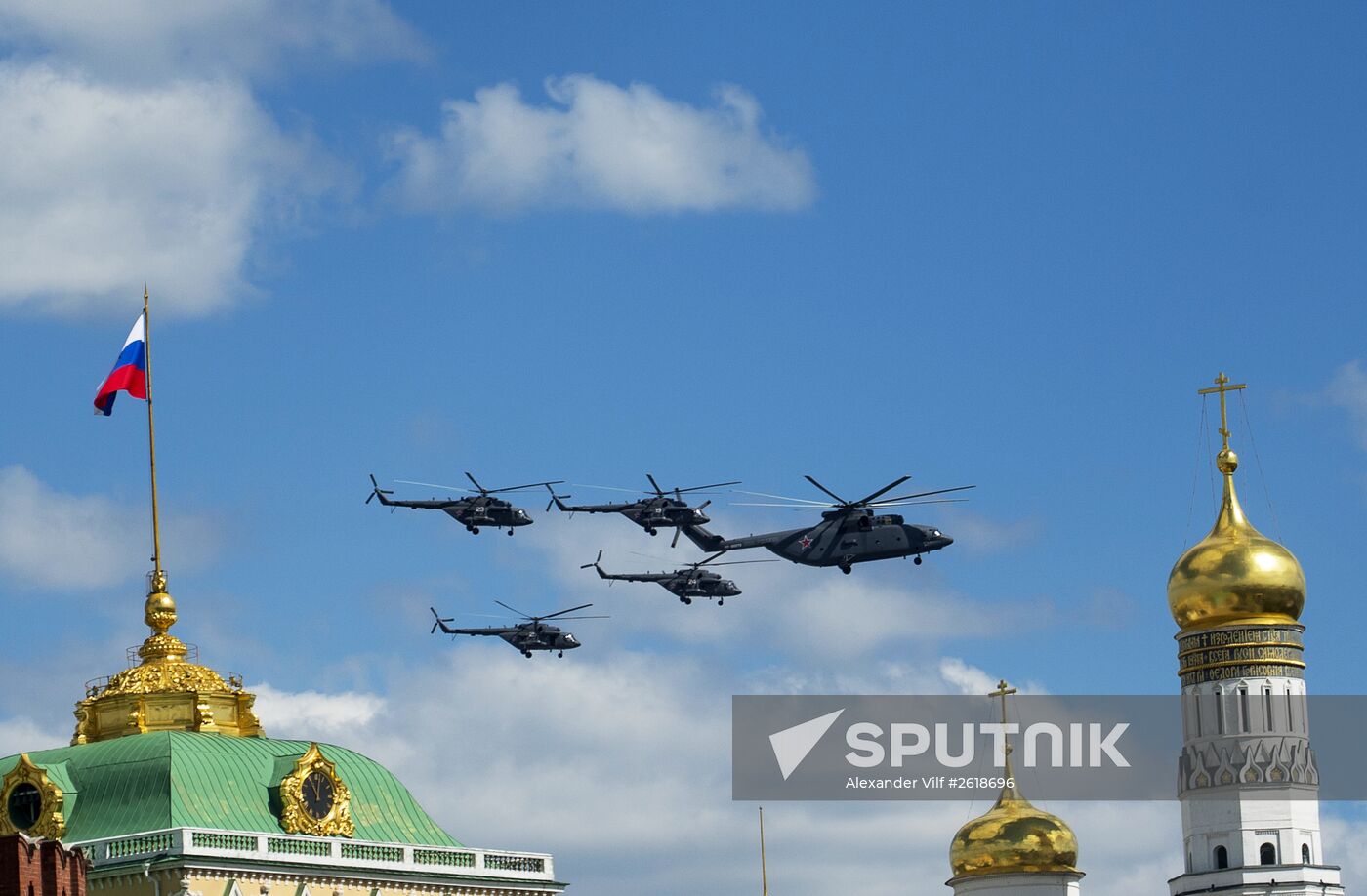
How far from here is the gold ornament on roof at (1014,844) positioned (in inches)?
6614

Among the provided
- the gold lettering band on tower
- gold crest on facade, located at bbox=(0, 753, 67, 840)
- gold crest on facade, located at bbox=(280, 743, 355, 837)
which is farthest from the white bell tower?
gold crest on facade, located at bbox=(0, 753, 67, 840)

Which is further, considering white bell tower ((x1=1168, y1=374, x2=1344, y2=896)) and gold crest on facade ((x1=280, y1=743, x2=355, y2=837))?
white bell tower ((x1=1168, y1=374, x2=1344, y2=896))

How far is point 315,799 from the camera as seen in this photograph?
11912 cm

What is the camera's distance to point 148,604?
129750 mm

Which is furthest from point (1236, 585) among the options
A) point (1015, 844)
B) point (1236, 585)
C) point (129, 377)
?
point (129, 377)

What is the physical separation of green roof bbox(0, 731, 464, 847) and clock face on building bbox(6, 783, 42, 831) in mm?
810

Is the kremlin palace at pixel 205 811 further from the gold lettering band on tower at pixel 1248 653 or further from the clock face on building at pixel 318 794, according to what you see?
the gold lettering band on tower at pixel 1248 653

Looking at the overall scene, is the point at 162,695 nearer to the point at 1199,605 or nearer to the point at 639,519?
the point at 639,519

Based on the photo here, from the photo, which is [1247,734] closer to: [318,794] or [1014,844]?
[1014,844]

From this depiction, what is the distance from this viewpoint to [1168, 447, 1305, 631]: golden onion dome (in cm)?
16725

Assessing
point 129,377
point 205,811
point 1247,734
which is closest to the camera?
point 205,811

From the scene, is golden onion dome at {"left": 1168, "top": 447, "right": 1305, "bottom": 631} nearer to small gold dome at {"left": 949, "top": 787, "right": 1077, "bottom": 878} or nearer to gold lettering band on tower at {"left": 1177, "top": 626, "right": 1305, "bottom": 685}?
gold lettering band on tower at {"left": 1177, "top": 626, "right": 1305, "bottom": 685}

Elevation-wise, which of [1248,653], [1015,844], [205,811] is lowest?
[205,811]

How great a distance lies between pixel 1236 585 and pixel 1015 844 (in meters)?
15.3
